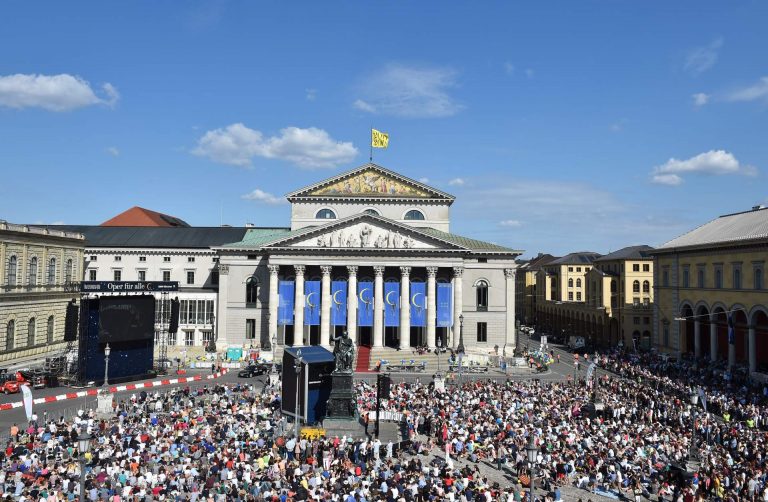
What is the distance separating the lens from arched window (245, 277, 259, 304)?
217 feet

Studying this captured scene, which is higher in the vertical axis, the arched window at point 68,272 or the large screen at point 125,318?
the arched window at point 68,272

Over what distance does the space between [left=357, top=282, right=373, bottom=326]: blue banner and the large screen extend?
70.0ft

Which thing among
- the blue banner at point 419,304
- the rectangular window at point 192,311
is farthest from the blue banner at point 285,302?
the rectangular window at point 192,311

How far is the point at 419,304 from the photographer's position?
63.3 meters

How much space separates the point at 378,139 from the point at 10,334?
41236 mm

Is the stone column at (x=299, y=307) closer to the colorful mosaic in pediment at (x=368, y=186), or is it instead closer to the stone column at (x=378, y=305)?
the stone column at (x=378, y=305)

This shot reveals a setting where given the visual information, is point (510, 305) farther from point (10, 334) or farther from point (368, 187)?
point (10, 334)

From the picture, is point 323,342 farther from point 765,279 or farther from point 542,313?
point 542,313

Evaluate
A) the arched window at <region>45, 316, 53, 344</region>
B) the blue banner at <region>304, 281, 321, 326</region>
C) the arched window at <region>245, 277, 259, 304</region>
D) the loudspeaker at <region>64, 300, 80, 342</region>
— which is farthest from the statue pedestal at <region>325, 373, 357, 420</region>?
the arched window at <region>45, 316, 53, 344</region>

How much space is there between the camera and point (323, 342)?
6247 centimetres

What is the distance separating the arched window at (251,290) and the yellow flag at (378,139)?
20389 mm

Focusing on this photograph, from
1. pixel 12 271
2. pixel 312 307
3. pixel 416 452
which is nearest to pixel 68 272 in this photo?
pixel 12 271

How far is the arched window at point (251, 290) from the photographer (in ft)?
217

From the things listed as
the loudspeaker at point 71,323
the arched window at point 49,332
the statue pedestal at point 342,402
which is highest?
the loudspeaker at point 71,323
